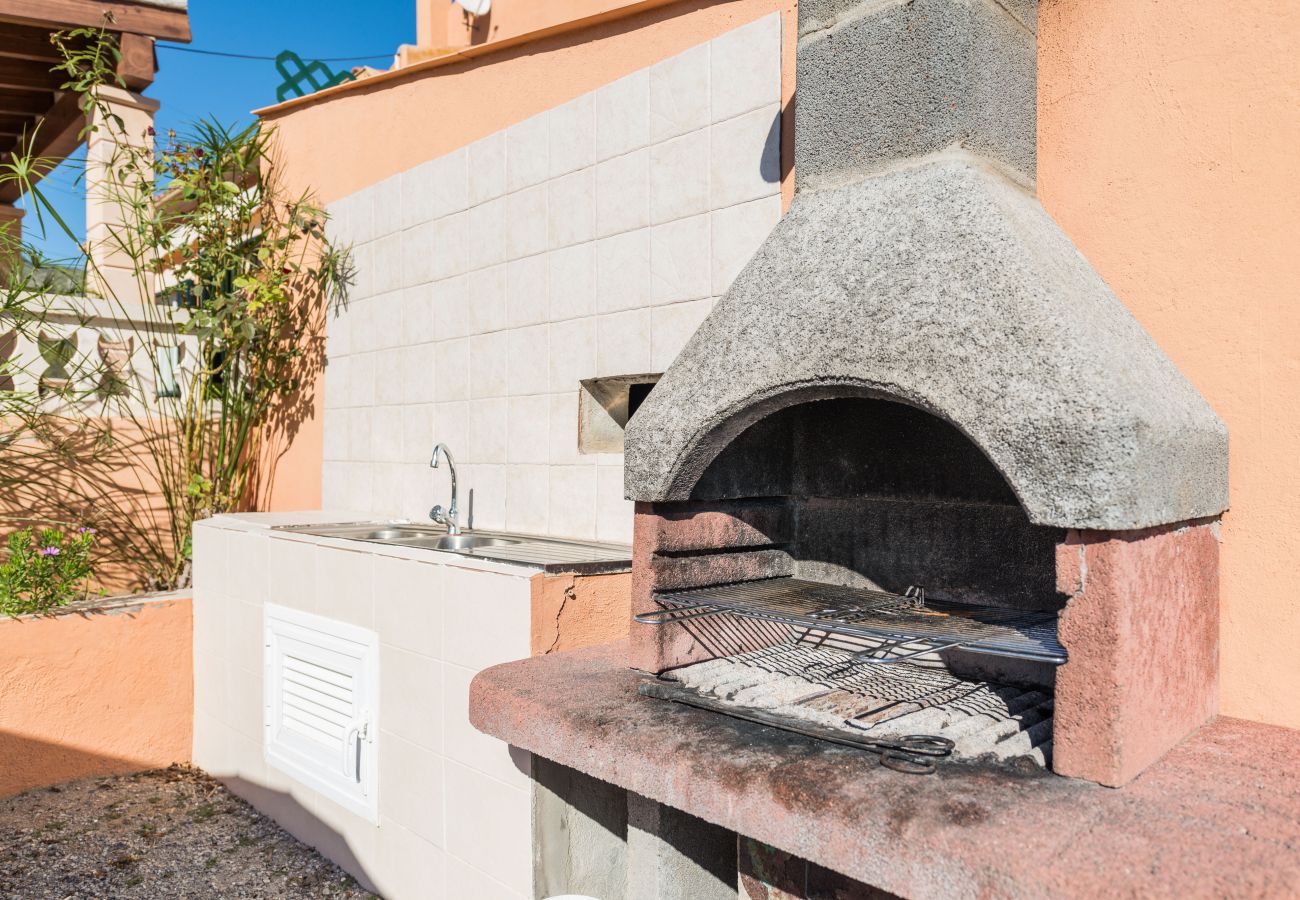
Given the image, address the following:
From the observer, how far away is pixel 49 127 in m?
5.88

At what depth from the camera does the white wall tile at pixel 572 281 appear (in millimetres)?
3104

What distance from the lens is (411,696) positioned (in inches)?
106

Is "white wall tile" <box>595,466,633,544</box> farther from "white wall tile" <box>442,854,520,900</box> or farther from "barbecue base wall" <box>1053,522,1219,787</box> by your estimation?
"barbecue base wall" <box>1053,522,1219,787</box>

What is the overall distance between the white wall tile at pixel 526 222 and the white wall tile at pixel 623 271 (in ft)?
1.12

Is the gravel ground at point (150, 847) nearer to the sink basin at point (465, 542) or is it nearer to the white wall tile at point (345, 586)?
the white wall tile at point (345, 586)

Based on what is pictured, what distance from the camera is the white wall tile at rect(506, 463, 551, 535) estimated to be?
3.26m

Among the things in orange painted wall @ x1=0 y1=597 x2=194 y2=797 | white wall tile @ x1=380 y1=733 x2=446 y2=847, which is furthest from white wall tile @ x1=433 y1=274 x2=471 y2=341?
orange painted wall @ x1=0 y1=597 x2=194 y2=797

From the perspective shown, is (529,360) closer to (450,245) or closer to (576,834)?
(450,245)

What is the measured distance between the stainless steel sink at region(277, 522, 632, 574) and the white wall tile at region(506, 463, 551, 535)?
83 mm

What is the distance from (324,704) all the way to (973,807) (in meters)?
2.46

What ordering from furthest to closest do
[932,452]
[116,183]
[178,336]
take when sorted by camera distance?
[178,336], [116,183], [932,452]

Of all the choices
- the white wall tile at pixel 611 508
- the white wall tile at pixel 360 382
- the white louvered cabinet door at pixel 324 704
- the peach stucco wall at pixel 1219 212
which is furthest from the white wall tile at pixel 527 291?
the peach stucco wall at pixel 1219 212

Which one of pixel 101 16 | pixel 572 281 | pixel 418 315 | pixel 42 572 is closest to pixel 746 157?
pixel 572 281

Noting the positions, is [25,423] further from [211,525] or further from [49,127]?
[49,127]
